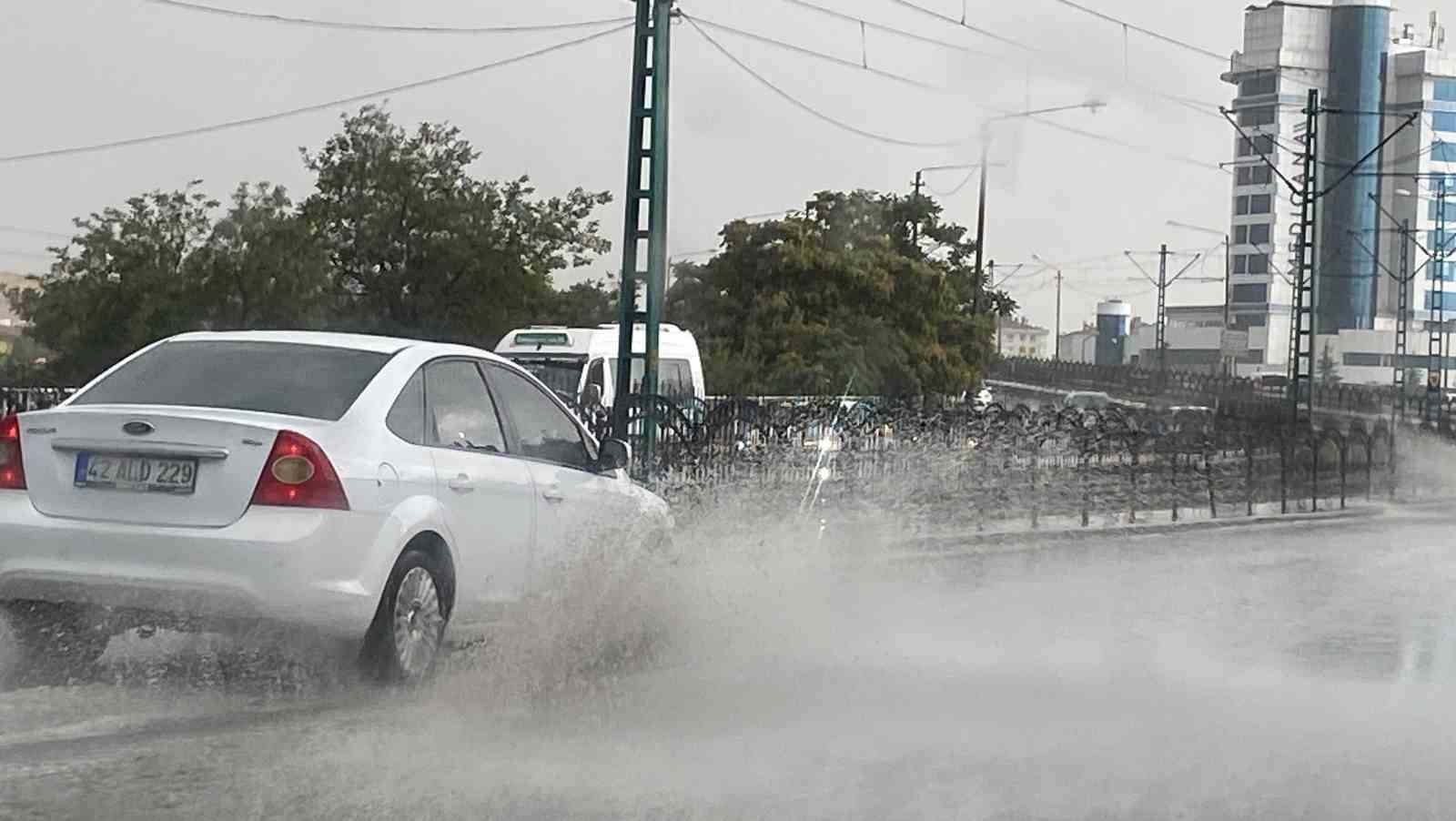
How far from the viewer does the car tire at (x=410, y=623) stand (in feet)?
25.0

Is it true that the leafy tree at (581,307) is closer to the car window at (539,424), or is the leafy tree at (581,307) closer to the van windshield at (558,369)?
the van windshield at (558,369)

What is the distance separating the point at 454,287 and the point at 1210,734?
125 ft

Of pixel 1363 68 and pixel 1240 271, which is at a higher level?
pixel 1363 68

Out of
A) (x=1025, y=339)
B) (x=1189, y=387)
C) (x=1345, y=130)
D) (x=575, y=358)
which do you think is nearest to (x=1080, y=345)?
(x=1025, y=339)

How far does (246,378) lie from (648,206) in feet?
35.5

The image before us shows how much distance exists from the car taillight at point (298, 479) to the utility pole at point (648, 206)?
427 inches

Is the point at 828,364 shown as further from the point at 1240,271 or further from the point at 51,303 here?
the point at 1240,271

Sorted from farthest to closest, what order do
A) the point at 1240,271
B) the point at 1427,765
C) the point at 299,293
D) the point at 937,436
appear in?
the point at 1240,271 → the point at 299,293 → the point at 937,436 → the point at 1427,765

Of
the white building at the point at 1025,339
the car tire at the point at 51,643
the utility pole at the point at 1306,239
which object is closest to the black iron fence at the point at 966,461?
the utility pole at the point at 1306,239

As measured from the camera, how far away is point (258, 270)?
135ft

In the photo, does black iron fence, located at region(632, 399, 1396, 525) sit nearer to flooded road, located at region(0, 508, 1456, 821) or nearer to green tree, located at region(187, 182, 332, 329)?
flooded road, located at region(0, 508, 1456, 821)

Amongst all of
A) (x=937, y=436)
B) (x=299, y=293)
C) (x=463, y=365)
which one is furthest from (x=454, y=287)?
(x=463, y=365)

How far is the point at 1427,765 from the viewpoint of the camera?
286 inches

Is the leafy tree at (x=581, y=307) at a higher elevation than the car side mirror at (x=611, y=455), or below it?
higher
